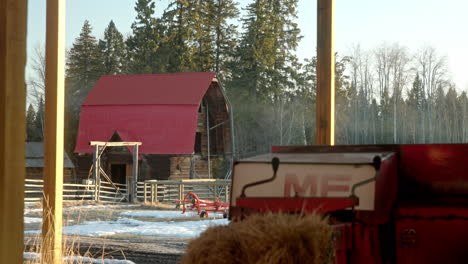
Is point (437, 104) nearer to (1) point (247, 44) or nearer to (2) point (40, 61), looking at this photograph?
(1) point (247, 44)

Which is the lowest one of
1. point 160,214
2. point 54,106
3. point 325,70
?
point 160,214

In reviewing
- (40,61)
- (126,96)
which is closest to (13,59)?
(126,96)

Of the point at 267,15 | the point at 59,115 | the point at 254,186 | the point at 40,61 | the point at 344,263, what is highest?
the point at 267,15

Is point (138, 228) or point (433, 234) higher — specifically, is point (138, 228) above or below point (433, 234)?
below

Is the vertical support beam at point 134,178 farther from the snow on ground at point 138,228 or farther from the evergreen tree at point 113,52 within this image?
the evergreen tree at point 113,52

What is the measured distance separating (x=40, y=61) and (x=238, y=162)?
155 ft

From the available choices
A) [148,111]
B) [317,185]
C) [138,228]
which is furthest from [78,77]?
[317,185]

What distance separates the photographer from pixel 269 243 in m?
2.43

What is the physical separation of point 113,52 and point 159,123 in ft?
82.3

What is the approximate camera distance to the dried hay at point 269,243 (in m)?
2.42

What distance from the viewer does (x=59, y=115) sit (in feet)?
16.6

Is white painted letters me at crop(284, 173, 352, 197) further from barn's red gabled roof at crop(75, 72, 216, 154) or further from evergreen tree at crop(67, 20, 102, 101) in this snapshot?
evergreen tree at crop(67, 20, 102, 101)

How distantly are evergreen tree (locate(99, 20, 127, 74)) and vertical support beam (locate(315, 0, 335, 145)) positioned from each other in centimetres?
4808

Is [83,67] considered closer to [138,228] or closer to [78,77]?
[78,77]
